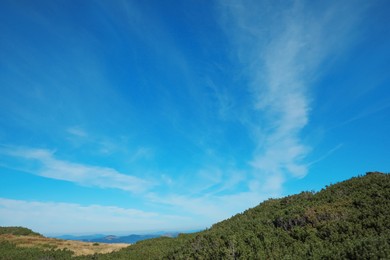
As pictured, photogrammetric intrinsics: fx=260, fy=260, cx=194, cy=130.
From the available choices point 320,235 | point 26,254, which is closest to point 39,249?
point 26,254

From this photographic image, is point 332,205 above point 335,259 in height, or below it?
above

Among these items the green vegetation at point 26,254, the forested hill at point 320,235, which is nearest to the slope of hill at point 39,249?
the green vegetation at point 26,254

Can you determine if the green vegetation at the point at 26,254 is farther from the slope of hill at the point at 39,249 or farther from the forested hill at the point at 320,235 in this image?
the forested hill at the point at 320,235

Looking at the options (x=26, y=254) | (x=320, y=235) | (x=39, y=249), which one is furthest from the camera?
(x=39, y=249)

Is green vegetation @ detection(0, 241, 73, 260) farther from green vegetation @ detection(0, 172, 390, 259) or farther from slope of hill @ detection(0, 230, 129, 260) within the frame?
green vegetation @ detection(0, 172, 390, 259)

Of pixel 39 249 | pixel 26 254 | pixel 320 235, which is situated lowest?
pixel 26 254

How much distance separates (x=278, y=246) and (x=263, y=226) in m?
4.82

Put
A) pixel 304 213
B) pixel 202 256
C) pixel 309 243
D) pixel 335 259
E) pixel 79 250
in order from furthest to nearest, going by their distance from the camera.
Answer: pixel 79 250
pixel 304 213
pixel 202 256
pixel 309 243
pixel 335 259

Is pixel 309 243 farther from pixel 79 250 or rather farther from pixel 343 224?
pixel 79 250

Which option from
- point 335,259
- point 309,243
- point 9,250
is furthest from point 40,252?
point 335,259

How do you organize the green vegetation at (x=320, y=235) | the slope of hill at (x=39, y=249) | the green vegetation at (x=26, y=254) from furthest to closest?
the slope of hill at (x=39, y=249) < the green vegetation at (x=26, y=254) < the green vegetation at (x=320, y=235)

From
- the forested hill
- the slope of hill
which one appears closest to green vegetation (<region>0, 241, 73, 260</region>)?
the slope of hill

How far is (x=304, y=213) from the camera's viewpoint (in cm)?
2069

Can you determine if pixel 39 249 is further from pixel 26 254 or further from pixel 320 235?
pixel 320 235
